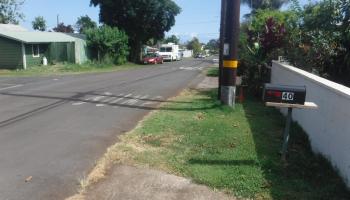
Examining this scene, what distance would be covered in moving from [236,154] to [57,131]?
409 cm

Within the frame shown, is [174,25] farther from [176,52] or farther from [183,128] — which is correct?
[183,128]

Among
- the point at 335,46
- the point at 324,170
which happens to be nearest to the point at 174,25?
the point at 335,46

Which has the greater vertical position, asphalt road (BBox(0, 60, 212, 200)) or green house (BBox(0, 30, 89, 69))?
green house (BBox(0, 30, 89, 69))

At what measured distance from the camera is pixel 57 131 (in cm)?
927

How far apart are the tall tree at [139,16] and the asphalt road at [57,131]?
30.3 m

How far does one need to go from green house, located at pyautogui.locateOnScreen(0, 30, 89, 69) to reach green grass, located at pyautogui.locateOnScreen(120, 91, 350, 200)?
24.0 meters

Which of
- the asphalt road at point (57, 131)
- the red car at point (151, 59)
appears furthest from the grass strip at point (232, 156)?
the red car at point (151, 59)

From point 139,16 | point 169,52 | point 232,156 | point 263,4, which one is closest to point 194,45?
point 169,52

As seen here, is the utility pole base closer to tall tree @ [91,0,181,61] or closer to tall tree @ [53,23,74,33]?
tall tree @ [91,0,181,61]

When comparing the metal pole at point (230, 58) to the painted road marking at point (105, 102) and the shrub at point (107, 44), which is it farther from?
the shrub at point (107, 44)

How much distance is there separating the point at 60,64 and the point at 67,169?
1204 inches

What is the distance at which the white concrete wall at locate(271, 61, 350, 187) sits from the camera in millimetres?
5723

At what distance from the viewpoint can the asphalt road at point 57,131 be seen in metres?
5.90

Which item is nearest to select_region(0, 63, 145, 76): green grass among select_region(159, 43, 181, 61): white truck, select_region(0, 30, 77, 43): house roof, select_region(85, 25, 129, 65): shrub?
select_region(0, 30, 77, 43): house roof
